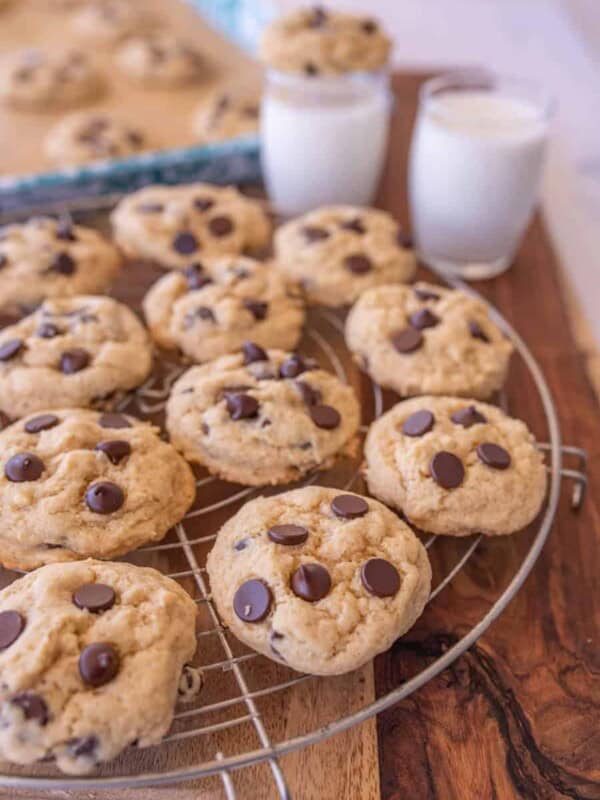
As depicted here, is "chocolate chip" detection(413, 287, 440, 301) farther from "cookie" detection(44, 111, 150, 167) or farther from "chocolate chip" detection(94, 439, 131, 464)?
"cookie" detection(44, 111, 150, 167)

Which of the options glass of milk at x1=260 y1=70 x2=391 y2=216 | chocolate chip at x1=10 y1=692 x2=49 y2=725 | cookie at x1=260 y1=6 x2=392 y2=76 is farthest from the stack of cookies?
cookie at x1=260 y1=6 x2=392 y2=76

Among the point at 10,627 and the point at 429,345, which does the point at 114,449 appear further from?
the point at 429,345

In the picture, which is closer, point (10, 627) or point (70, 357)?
point (10, 627)

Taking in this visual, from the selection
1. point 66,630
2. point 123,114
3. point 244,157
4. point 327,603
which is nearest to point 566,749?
point 327,603

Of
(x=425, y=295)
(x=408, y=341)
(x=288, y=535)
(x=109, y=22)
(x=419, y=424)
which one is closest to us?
(x=288, y=535)

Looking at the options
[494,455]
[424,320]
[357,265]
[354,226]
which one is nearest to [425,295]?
[424,320]

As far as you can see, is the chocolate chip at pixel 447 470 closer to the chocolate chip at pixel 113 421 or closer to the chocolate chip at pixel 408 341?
the chocolate chip at pixel 408 341
